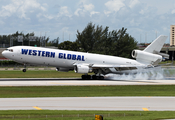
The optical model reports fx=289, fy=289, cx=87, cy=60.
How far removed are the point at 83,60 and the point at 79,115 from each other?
32.5 metres

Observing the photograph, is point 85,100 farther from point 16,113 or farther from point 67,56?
point 67,56

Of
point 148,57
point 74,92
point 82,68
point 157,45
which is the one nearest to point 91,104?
point 74,92

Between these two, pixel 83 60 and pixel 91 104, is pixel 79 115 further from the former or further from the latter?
pixel 83 60

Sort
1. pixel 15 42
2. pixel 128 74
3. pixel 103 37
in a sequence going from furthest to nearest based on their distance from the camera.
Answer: pixel 15 42, pixel 103 37, pixel 128 74

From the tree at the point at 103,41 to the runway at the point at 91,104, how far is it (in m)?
94.6

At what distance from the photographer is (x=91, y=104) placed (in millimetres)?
23359

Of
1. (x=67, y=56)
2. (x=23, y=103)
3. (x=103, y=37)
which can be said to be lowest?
(x=23, y=103)

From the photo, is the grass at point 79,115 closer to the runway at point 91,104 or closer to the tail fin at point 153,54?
the runway at point 91,104

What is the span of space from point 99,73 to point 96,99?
2573cm

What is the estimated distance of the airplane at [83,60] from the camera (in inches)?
1914

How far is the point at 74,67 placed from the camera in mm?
50031

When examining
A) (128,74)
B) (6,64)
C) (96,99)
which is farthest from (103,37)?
(96,99)

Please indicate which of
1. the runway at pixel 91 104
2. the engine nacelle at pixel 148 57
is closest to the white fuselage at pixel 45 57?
the engine nacelle at pixel 148 57

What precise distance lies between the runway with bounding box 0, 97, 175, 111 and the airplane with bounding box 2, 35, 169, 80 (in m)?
23.7
